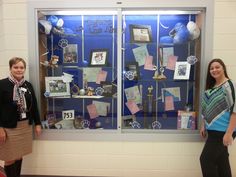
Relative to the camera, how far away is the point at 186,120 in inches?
120

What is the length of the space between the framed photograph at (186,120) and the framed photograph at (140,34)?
0.93m

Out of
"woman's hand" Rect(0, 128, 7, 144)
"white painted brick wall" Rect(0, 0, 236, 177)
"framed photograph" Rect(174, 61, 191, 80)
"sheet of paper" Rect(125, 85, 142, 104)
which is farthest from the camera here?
"sheet of paper" Rect(125, 85, 142, 104)

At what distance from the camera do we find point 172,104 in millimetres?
3109

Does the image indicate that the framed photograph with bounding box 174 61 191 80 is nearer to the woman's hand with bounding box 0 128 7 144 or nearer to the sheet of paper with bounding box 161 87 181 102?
the sheet of paper with bounding box 161 87 181 102

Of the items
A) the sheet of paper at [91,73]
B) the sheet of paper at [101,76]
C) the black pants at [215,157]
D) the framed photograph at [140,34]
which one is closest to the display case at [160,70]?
the framed photograph at [140,34]

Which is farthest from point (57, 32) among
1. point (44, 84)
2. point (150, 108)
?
point (150, 108)

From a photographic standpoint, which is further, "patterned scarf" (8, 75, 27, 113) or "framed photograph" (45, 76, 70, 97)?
"framed photograph" (45, 76, 70, 97)

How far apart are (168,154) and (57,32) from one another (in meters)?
1.87

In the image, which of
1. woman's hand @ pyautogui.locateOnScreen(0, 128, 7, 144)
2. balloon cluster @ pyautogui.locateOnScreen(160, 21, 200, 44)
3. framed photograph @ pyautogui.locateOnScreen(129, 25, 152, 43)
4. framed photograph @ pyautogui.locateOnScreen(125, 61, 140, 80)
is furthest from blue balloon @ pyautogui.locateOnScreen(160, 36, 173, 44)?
woman's hand @ pyautogui.locateOnScreen(0, 128, 7, 144)

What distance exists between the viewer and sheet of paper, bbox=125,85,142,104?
3.11 m

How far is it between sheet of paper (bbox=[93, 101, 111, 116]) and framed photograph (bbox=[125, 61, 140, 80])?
0.41 m

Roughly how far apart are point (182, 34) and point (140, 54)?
0.52 m

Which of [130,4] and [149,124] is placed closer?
[130,4]

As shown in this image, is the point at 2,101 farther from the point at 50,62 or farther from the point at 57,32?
the point at 57,32
